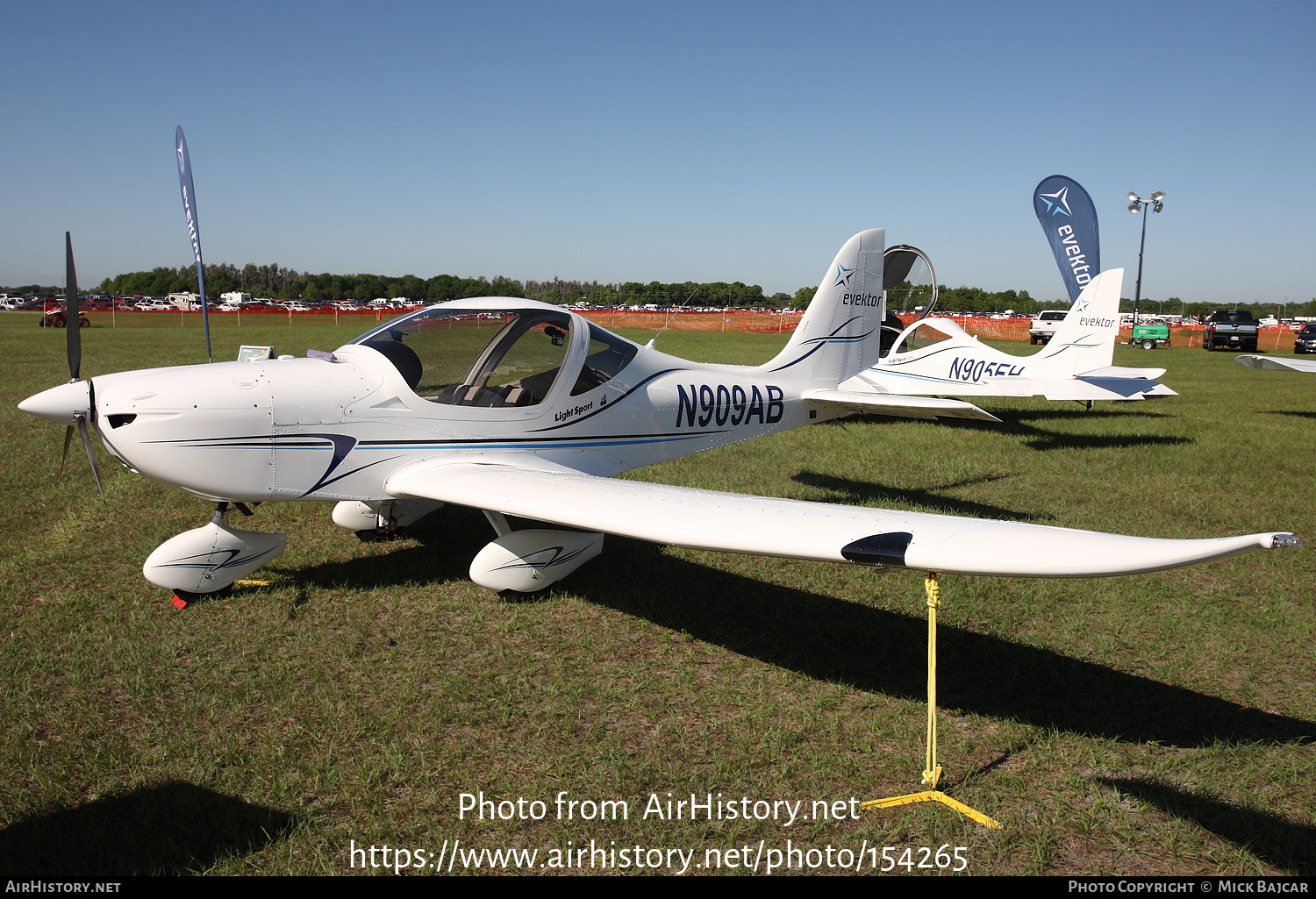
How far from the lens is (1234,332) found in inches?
1296

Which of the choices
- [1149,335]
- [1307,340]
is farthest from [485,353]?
[1149,335]

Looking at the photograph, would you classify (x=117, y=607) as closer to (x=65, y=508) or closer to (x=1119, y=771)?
(x=65, y=508)

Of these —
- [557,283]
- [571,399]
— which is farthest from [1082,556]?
[557,283]

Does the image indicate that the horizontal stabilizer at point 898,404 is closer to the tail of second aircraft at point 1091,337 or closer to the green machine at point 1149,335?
the tail of second aircraft at point 1091,337

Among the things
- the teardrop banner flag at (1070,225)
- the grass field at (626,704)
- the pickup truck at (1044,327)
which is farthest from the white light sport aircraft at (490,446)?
the pickup truck at (1044,327)

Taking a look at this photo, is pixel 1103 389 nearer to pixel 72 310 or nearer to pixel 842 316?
pixel 842 316

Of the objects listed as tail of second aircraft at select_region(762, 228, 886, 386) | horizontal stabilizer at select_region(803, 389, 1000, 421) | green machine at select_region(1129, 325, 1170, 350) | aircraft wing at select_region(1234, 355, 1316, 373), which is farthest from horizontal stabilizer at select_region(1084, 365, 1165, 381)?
green machine at select_region(1129, 325, 1170, 350)

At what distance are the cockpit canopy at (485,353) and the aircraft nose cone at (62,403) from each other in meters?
1.67

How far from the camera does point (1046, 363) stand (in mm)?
12383

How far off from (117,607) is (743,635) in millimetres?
3884

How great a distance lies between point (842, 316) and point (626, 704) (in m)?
5.18

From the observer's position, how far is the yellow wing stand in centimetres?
298

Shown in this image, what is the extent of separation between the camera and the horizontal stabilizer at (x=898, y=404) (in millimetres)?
6477
